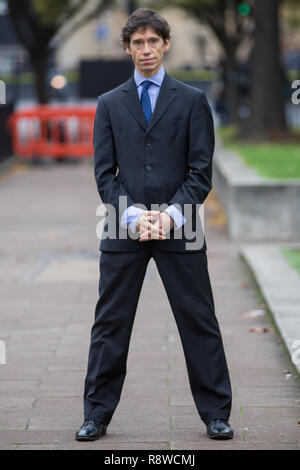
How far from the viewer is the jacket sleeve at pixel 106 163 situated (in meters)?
4.70

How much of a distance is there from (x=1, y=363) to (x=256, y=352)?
1.60 meters

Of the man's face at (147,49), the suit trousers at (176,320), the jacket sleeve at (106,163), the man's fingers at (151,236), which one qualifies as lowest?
the suit trousers at (176,320)

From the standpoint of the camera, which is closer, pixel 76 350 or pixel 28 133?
pixel 76 350

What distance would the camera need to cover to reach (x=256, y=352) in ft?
21.8

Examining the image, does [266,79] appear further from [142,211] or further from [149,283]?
[142,211]

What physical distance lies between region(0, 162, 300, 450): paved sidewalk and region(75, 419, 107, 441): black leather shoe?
4 cm

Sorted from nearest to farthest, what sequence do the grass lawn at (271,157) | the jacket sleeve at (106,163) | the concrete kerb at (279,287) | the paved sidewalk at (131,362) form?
the jacket sleeve at (106,163) < the paved sidewalk at (131,362) < the concrete kerb at (279,287) < the grass lawn at (271,157)

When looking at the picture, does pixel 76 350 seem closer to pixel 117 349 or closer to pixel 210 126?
pixel 117 349

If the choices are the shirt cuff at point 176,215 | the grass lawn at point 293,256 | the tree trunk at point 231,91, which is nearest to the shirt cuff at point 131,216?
the shirt cuff at point 176,215

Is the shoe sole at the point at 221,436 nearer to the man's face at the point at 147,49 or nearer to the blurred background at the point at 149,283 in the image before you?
the blurred background at the point at 149,283

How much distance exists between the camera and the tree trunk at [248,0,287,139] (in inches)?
758

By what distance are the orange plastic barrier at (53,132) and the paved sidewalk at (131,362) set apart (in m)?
11.1
